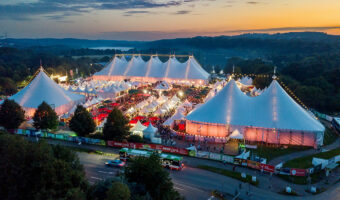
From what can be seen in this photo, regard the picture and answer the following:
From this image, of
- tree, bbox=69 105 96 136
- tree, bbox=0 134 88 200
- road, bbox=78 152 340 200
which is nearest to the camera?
tree, bbox=0 134 88 200

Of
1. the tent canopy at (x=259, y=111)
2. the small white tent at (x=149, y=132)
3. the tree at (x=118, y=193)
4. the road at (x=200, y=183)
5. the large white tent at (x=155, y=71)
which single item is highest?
the large white tent at (x=155, y=71)

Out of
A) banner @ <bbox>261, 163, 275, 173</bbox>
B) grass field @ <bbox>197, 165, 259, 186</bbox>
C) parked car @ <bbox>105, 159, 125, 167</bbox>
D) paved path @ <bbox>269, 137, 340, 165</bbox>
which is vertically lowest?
grass field @ <bbox>197, 165, 259, 186</bbox>

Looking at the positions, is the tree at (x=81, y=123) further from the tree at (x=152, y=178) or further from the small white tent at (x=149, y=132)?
the tree at (x=152, y=178)

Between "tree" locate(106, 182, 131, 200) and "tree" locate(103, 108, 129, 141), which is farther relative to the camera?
"tree" locate(103, 108, 129, 141)

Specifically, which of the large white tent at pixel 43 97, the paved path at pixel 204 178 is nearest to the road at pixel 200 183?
the paved path at pixel 204 178

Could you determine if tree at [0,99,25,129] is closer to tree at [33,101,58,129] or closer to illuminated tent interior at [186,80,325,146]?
tree at [33,101,58,129]

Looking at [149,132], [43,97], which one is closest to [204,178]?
[149,132]

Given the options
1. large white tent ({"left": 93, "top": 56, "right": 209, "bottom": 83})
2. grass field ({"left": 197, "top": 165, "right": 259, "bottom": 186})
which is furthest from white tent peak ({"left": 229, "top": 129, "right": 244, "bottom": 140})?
large white tent ({"left": 93, "top": 56, "right": 209, "bottom": 83})
